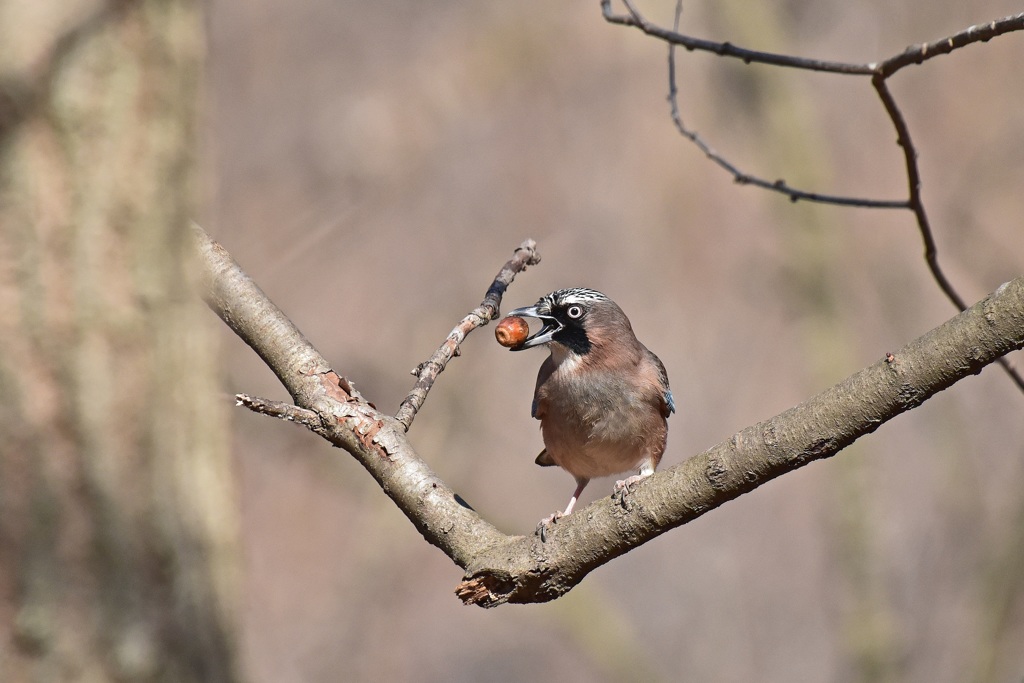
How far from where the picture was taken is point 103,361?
2422 mm

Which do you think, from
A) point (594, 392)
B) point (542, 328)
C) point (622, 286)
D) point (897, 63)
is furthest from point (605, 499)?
point (622, 286)

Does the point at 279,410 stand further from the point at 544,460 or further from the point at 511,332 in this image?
the point at 544,460

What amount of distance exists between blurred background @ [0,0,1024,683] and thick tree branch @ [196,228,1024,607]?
233 inches

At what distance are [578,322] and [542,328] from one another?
0.72 ft

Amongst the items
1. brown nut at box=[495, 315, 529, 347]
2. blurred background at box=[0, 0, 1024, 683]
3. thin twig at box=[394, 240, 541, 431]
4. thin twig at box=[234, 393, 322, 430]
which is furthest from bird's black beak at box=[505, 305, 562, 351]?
blurred background at box=[0, 0, 1024, 683]

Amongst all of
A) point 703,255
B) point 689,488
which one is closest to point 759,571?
point 703,255

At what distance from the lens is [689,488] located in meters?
3.14

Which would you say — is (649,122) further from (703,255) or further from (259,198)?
(259,198)

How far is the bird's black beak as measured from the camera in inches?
238

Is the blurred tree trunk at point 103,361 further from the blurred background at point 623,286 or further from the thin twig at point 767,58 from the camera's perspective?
the blurred background at point 623,286

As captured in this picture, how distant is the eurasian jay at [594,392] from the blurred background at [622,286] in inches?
148

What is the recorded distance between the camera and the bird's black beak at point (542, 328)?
6.05 m

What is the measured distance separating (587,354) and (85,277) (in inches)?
166

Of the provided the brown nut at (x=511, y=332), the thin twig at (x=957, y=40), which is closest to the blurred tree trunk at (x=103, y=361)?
the thin twig at (x=957, y=40)
